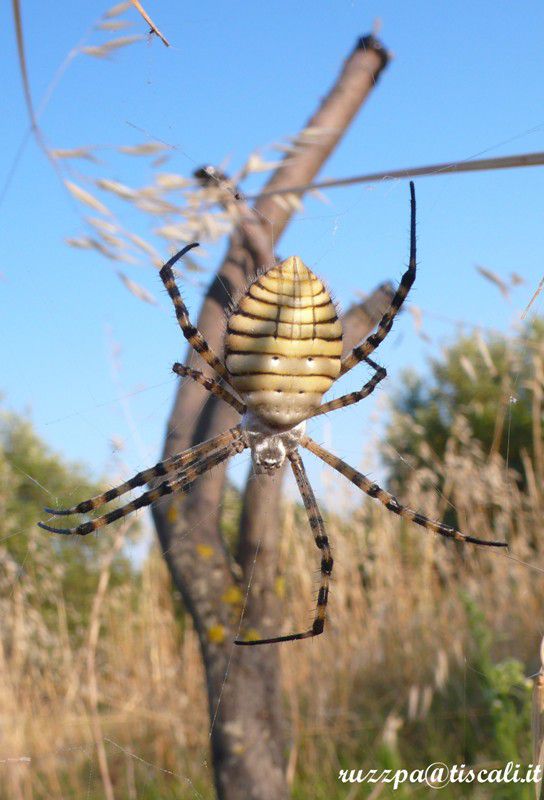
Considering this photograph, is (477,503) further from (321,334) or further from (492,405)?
(492,405)

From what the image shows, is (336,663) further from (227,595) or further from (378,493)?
(378,493)

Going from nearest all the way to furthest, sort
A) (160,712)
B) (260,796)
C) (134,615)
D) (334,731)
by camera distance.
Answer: (260,796) → (334,731) → (160,712) → (134,615)

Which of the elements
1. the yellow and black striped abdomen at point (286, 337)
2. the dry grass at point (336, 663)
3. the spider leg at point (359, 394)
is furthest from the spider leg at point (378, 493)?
the dry grass at point (336, 663)

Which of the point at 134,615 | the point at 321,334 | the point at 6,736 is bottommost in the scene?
the point at 6,736

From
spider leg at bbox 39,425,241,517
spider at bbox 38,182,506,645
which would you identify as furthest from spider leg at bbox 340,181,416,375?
spider leg at bbox 39,425,241,517

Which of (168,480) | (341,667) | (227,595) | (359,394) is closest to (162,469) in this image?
(168,480)

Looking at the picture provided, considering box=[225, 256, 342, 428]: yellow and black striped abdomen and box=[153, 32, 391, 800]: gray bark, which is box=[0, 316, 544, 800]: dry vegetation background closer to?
box=[153, 32, 391, 800]: gray bark

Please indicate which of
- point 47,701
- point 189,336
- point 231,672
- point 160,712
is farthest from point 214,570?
point 47,701

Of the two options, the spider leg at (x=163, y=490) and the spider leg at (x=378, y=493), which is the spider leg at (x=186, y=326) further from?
the spider leg at (x=378, y=493)
